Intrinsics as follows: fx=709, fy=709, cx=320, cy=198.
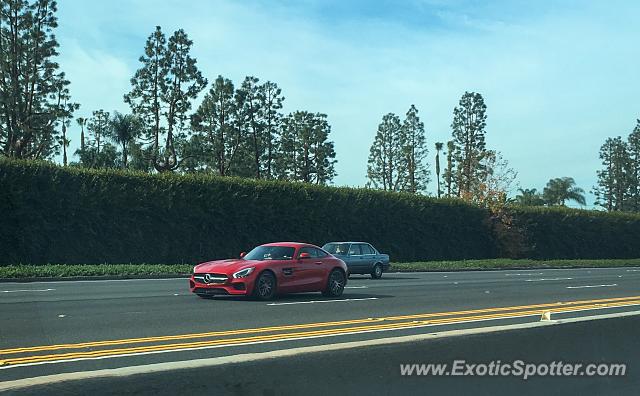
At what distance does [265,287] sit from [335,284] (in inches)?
90.6

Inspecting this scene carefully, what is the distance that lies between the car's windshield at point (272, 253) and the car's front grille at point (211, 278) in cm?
115

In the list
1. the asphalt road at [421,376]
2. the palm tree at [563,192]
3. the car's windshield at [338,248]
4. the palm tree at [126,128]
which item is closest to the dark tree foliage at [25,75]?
the palm tree at [126,128]

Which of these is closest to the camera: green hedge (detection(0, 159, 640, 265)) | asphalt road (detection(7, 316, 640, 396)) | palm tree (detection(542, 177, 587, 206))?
asphalt road (detection(7, 316, 640, 396))

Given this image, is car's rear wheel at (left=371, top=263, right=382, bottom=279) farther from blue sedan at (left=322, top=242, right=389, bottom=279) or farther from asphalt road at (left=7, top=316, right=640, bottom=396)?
asphalt road at (left=7, top=316, right=640, bottom=396)

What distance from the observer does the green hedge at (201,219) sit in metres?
28.8

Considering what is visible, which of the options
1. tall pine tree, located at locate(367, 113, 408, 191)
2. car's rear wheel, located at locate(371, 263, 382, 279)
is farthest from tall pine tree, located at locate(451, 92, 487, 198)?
car's rear wheel, located at locate(371, 263, 382, 279)

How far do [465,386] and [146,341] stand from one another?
18.1 feet

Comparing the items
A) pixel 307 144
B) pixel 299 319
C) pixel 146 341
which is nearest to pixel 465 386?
pixel 146 341

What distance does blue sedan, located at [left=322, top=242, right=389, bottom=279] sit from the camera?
27.2m

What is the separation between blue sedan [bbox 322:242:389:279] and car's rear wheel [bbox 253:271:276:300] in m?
10.4

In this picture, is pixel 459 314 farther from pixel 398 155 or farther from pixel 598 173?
pixel 598 173

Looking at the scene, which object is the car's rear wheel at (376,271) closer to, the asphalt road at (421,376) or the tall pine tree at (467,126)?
the asphalt road at (421,376)

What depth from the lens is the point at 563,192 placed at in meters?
93.1

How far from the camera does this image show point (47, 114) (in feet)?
153
